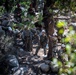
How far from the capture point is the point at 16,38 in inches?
539

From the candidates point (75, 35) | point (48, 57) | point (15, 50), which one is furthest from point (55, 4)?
point (75, 35)

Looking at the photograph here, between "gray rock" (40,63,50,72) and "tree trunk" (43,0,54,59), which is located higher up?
"tree trunk" (43,0,54,59)

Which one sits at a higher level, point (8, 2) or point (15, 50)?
point (8, 2)

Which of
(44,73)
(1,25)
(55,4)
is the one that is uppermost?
(55,4)

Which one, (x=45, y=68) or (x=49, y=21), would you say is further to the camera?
(x=49, y=21)

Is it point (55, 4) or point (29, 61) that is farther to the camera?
point (29, 61)

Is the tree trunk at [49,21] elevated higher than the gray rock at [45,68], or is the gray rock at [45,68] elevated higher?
the tree trunk at [49,21]

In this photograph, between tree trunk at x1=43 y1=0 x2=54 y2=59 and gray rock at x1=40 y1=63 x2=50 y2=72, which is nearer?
gray rock at x1=40 y1=63 x2=50 y2=72

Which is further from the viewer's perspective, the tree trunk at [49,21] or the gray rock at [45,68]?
→ the tree trunk at [49,21]

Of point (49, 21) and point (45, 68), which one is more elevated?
point (49, 21)

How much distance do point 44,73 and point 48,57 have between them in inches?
50.2

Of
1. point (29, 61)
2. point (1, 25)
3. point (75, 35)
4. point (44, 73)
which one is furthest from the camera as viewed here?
point (1, 25)

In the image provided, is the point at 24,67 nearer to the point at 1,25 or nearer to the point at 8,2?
the point at 8,2

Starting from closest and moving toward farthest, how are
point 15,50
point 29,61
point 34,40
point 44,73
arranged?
point 44,73, point 29,61, point 15,50, point 34,40
